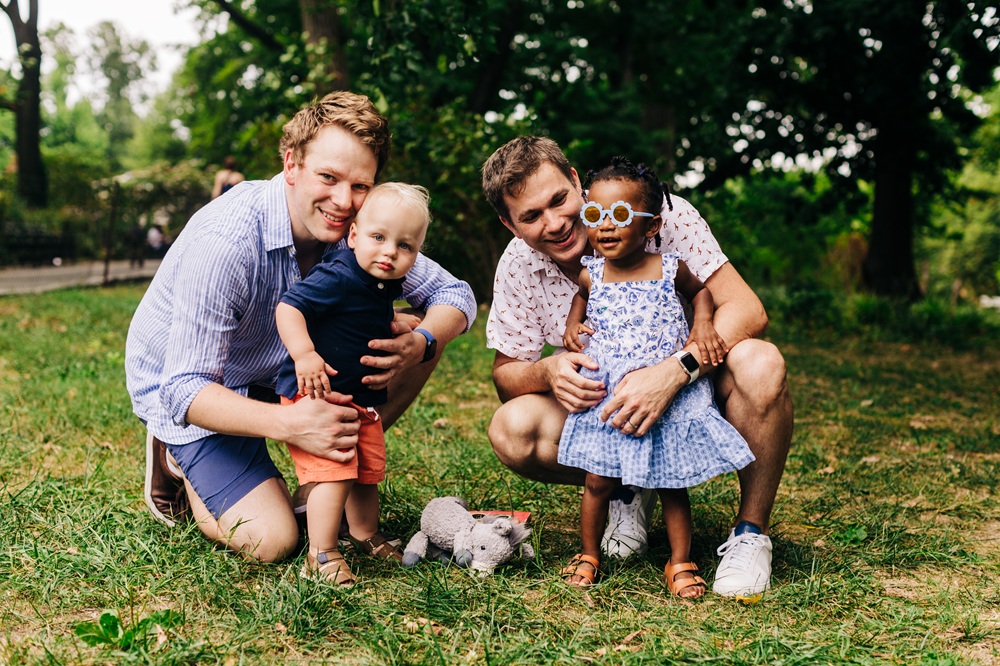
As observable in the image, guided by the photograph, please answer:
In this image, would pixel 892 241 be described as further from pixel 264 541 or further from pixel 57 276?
pixel 57 276

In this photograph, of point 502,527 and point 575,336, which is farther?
point 575,336

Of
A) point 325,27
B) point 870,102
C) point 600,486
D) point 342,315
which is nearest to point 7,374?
point 342,315

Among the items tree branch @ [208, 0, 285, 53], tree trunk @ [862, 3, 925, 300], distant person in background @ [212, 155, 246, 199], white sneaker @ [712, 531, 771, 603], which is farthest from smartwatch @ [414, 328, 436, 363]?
tree branch @ [208, 0, 285, 53]

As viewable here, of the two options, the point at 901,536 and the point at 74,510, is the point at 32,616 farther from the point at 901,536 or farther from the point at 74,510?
the point at 901,536

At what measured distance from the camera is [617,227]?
2.80m

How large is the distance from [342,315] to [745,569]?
1.53 metres

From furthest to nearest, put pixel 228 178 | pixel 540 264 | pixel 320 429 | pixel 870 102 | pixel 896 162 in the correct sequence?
pixel 896 162, pixel 228 178, pixel 870 102, pixel 540 264, pixel 320 429

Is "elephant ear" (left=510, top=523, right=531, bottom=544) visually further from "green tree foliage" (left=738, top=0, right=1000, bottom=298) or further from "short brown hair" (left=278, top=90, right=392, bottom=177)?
"green tree foliage" (left=738, top=0, right=1000, bottom=298)

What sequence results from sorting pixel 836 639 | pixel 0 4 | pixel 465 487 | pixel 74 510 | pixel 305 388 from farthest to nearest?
pixel 0 4 → pixel 465 487 → pixel 74 510 → pixel 305 388 → pixel 836 639

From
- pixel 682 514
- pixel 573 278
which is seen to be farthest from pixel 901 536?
pixel 573 278

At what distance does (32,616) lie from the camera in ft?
7.95

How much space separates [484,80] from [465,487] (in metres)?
13.4

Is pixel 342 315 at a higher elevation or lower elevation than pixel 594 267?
lower

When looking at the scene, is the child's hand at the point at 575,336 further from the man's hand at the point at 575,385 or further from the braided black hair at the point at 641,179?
the braided black hair at the point at 641,179
